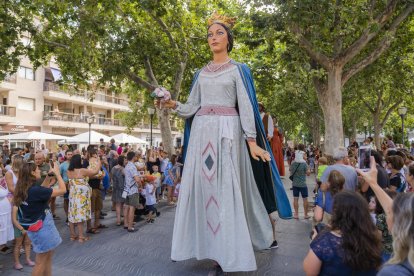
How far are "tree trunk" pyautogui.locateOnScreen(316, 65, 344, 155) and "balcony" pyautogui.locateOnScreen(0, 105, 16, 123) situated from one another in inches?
986

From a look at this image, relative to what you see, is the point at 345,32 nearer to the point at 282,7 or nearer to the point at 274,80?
the point at 282,7

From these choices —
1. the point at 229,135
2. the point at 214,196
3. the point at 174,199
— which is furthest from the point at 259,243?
the point at 174,199

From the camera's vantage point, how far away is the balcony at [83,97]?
3266 cm

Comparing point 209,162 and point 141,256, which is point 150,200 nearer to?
point 141,256

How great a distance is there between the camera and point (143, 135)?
53.9 metres

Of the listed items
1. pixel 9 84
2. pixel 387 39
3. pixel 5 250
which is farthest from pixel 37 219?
pixel 9 84

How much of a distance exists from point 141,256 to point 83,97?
35747 millimetres

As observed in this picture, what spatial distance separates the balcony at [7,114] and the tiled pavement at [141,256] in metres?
24.1

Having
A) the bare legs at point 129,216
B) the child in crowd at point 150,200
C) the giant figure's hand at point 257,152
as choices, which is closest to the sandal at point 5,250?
the bare legs at point 129,216

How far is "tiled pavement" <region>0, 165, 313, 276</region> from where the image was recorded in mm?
4594

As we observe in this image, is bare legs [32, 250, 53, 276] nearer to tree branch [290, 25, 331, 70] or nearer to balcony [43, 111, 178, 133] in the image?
tree branch [290, 25, 331, 70]

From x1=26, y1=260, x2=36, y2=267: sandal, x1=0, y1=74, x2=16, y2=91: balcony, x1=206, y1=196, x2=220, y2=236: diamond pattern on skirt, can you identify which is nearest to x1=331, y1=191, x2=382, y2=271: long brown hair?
x1=206, y1=196, x2=220, y2=236: diamond pattern on skirt

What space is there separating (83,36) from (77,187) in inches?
241

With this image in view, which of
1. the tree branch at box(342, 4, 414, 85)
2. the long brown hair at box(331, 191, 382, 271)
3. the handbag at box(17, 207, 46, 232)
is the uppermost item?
the tree branch at box(342, 4, 414, 85)
